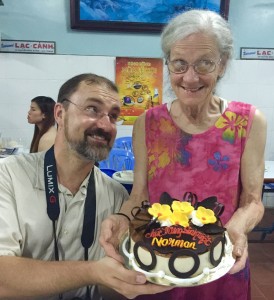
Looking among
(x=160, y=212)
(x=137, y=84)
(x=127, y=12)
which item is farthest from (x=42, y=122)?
(x=160, y=212)

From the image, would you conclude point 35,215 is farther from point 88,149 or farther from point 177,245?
point 177,245

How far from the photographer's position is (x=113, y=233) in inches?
50.1

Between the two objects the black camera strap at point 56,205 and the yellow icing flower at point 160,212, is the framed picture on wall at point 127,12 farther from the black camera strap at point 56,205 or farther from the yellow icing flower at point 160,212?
the yellow icing flower at point 160,212

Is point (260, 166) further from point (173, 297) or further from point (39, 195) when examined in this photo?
point (39, 195)

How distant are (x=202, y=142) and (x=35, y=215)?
749 mm

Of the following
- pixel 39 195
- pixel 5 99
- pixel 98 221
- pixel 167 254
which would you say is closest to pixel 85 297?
pixel 98 221

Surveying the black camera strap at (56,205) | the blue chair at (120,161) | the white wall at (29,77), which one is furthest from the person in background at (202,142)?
the white wall at (29,77)

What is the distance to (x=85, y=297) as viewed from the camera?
1462mm

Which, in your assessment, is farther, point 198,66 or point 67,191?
point 67,191

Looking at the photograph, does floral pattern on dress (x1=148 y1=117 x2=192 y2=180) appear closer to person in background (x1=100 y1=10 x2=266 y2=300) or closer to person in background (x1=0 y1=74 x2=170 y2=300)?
person in background (x1=100 y1=10 x2=266 y2=300)

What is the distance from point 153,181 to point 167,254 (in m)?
0.59

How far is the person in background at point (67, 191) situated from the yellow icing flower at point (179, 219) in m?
0.34

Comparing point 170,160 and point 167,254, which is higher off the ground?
point 170,160

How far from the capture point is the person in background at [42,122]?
352cm
